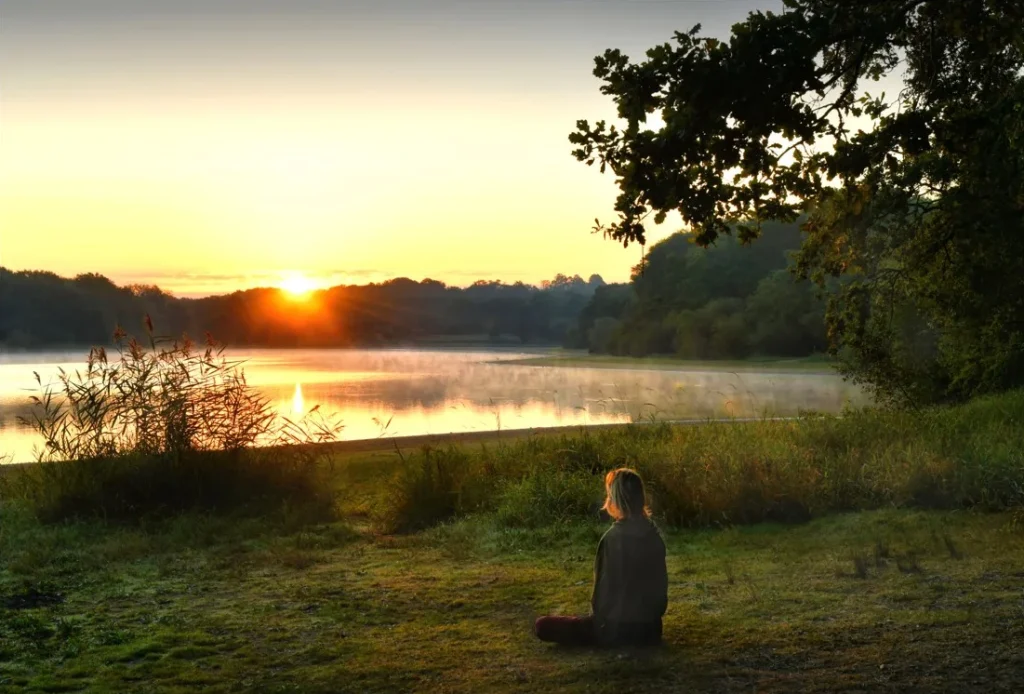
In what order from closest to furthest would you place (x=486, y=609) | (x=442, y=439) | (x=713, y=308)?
(x=486, y=609)
(x=442, y=439)
(x=713, y=308)

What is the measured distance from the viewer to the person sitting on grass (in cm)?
546

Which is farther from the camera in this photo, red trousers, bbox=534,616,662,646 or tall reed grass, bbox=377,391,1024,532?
tall reed grass, bbox=377,391,1024,532

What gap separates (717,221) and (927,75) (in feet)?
11.5

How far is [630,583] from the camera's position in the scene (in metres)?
5.51

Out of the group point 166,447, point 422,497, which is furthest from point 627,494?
point 166,447

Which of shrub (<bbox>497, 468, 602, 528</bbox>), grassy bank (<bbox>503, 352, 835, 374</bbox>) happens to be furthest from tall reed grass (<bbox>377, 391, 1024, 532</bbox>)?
grassy bank (<bbox>503, 352, 835, 374</bbox>)

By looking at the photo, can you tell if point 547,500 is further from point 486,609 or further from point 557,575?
point 486,609

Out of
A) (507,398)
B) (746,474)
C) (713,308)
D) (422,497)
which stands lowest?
(507,398)

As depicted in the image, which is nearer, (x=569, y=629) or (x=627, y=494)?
(x=627, y=494)

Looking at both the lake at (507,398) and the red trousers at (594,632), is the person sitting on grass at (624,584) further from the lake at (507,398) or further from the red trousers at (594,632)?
the lake at (507,398)

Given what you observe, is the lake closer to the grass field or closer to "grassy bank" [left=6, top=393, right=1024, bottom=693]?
"grassy bank" [left=6, top=393, right=1024, bottom=693]

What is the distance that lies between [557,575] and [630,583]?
2457 millimetres

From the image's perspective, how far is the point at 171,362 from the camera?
12.1 metres

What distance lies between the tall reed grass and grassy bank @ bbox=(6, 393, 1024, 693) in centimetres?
3
